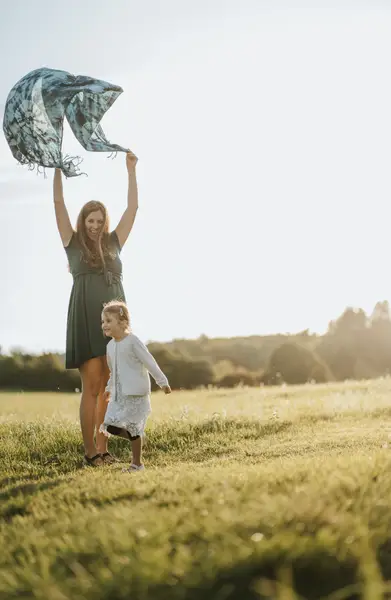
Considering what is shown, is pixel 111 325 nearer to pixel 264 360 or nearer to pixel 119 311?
pixel 119 311

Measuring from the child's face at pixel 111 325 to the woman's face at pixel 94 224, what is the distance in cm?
103

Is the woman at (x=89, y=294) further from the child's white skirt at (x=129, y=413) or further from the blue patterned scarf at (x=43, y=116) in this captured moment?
the child's white skirt at (x=129, y=413)

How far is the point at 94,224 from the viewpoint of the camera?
8.29 metres

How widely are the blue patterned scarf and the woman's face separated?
1.67 feet

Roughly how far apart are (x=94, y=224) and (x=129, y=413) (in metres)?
2.16

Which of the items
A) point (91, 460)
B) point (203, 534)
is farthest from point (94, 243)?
point (203, 534)

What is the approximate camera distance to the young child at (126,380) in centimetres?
762

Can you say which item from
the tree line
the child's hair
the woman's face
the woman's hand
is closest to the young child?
the child's hair

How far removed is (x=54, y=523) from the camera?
4.74 metres

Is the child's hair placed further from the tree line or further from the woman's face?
the tree line

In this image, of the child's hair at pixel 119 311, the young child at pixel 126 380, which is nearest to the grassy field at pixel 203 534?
the young child at pixel 126 380

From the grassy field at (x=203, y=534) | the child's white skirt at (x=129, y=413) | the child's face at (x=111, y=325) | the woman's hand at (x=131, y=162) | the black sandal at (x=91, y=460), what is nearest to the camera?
the grassy field at (x=203, y=534)

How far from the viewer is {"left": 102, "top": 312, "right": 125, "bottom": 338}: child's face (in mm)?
7746

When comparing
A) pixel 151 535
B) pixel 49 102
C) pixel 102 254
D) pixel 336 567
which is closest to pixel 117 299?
pixel 102 254
